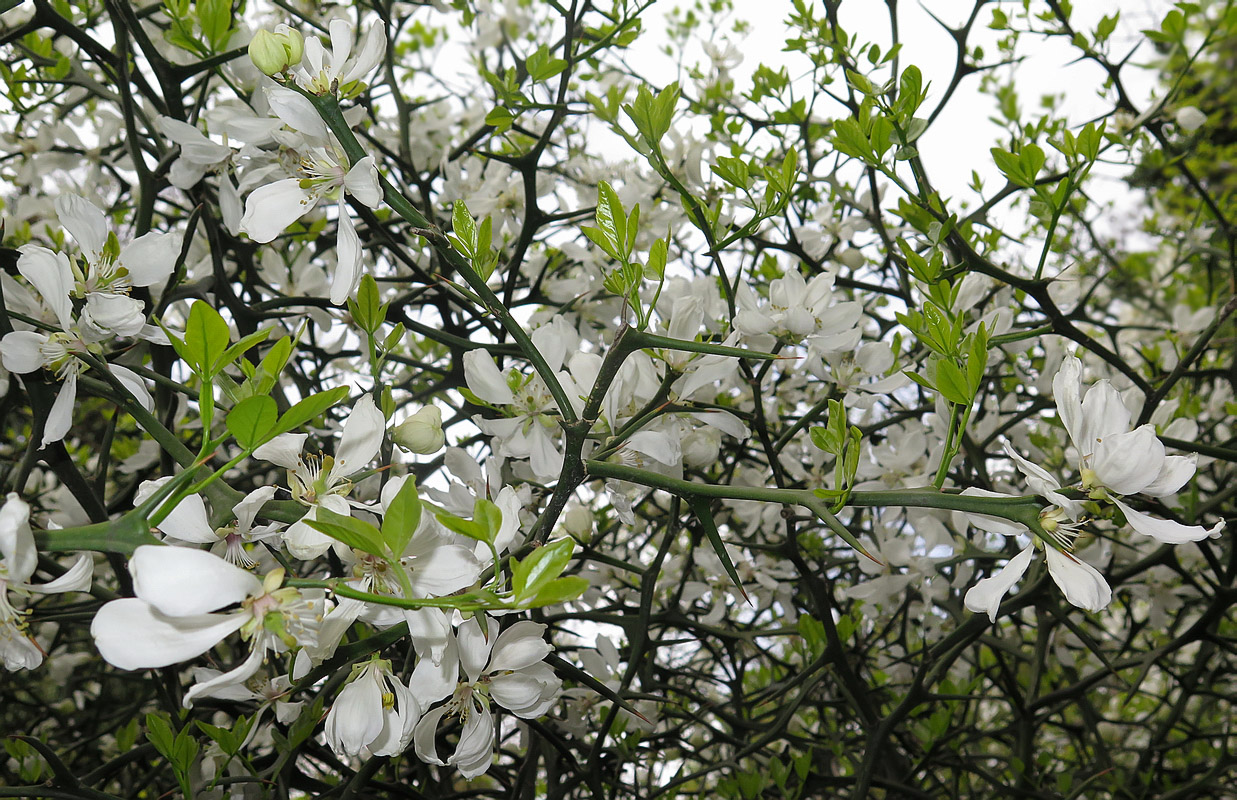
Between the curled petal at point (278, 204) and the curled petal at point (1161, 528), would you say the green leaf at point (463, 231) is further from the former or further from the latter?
the curled petal at point (1161, 528)

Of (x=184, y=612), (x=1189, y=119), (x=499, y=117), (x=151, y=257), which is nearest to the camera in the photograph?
(x=184, y=612)

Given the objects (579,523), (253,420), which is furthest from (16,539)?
(579,523)

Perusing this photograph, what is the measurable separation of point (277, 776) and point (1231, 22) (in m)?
1.82

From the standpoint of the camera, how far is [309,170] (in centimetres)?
68

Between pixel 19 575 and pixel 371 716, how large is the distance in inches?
9.2

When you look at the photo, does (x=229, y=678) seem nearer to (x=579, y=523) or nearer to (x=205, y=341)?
(x=205, y=341)

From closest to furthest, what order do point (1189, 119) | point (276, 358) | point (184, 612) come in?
point (184, 612), point (276, 358), point (1189, 119)

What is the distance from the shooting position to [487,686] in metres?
0.64

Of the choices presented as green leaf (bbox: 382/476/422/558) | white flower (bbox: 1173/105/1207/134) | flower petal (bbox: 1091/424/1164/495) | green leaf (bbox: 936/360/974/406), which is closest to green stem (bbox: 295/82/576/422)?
green leaf (bbox: 382/476/422/558)

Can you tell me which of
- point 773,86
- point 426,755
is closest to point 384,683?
point 426,755

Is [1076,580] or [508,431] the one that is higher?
[508,431]

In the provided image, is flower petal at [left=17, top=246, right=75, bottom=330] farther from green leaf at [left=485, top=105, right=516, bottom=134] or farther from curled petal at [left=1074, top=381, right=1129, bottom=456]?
curled petal at [left=1074, top=381, right=1129, bottom=456]

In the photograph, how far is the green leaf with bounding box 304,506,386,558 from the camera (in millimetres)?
410

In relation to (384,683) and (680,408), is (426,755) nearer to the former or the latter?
(384,683)
